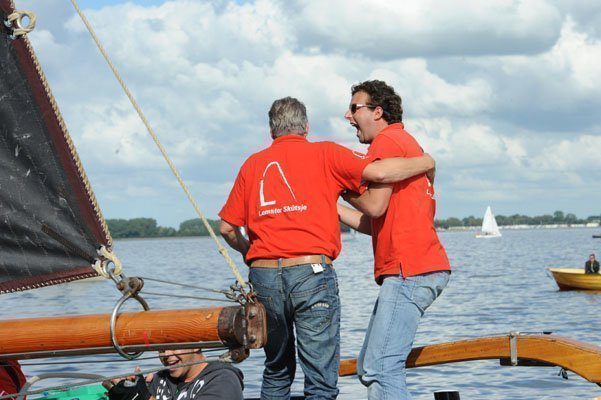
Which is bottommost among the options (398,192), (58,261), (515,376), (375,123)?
(515,376)

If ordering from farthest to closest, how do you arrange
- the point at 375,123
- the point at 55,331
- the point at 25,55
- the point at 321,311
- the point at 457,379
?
the point at 457,379 → the point at 375,123 → the point at 321,311 → the point at 25,55 → the point at 55,331

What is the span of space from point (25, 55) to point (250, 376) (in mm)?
12988

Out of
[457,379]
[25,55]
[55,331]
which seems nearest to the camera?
[55,331]

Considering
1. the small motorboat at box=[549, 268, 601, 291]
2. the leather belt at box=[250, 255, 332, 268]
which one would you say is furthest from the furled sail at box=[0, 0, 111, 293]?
the small motorboat at box=[549, 268, 601, 291]

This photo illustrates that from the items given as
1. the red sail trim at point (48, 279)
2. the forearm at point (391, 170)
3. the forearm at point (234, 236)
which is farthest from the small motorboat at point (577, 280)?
the red sail trim at point (48, 279)

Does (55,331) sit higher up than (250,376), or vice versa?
(55,331)

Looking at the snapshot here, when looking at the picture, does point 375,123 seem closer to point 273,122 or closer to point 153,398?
point 273,122

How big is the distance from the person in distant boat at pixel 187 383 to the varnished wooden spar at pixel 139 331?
1.00m

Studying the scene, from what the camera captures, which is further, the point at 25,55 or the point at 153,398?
the point at 153,398

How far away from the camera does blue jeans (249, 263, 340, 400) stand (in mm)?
5516

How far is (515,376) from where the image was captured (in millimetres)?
16969

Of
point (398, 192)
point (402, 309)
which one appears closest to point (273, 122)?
point (398, 192)

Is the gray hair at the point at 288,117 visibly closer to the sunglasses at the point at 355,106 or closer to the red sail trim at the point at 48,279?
the sunglasses at the point at 355,106

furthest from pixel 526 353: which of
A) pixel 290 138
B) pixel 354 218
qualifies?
pixel 290 138
